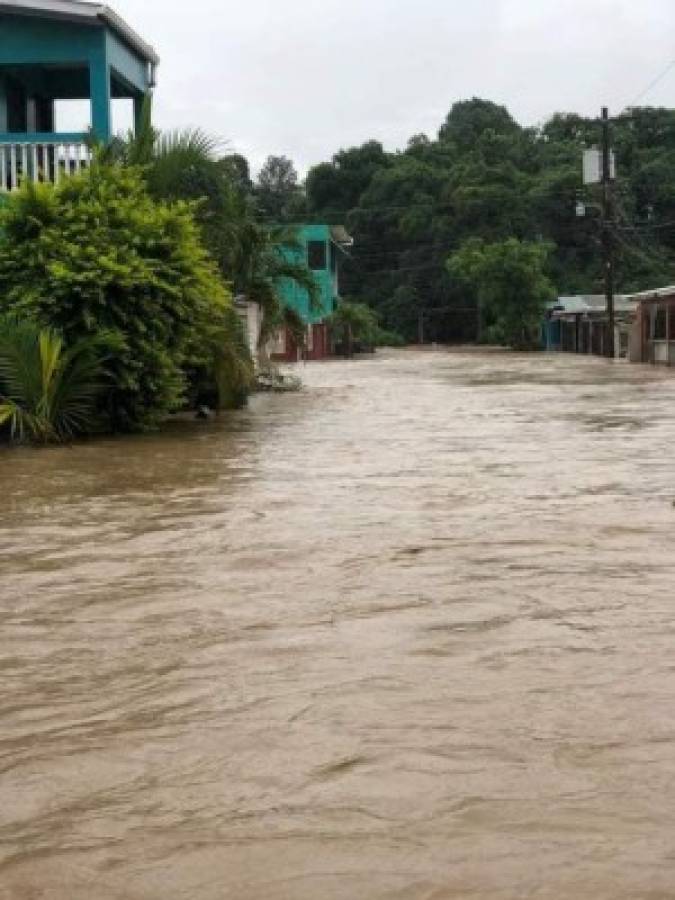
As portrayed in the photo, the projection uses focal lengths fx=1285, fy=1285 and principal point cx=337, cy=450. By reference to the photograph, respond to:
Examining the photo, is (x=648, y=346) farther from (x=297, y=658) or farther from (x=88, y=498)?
(x=297, y=658)

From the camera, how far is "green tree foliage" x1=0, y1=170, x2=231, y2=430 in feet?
43.9

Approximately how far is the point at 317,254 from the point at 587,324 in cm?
1165

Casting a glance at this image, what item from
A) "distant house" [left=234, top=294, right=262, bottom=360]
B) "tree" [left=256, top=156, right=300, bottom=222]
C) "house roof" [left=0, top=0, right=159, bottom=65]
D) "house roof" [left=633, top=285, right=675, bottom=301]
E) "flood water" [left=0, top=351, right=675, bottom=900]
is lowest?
"flood water" [left=0, top=351, right=675, bottom=900]

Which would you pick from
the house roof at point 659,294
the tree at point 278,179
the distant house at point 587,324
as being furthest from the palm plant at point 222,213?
the tree at point 278,179

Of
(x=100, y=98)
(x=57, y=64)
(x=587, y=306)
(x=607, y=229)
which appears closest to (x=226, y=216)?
(x=100, y=98)

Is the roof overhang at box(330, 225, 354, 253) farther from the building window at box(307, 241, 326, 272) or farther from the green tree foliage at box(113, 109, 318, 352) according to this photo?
the green tree foliage at box(113, 109, 318, 352)

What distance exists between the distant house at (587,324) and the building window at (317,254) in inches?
419

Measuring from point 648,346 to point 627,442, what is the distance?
29.0 m

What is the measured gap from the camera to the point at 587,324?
53750 mm

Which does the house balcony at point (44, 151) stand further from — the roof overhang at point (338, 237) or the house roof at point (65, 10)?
the roof overhang at point (338, 237)

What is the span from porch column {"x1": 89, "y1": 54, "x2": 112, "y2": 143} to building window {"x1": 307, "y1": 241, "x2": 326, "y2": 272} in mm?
34849

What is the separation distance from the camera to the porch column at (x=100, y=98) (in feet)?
58.6

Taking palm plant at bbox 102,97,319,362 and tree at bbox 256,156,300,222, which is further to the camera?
tree at bbox 256,156,300,222

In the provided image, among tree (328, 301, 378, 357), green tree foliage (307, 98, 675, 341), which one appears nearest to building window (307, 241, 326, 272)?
tree (328, 301, 378, 357)
